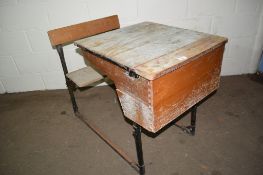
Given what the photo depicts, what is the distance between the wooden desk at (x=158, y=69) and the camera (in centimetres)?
128

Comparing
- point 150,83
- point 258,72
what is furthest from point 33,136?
point 258,72

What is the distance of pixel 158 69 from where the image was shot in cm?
122

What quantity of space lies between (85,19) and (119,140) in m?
1.44

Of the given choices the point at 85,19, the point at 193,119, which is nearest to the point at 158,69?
the point at 193,119

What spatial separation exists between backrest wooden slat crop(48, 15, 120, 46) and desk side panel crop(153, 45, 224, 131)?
3.74 feet

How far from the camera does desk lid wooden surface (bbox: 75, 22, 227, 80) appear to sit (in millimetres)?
1279

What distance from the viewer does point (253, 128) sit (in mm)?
2189

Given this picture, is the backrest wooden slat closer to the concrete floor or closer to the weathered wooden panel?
the concrete floor

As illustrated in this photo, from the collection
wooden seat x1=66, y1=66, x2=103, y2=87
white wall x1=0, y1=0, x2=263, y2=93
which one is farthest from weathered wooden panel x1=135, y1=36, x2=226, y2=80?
white wall x1=0, y1=0, x2=263, y2=93

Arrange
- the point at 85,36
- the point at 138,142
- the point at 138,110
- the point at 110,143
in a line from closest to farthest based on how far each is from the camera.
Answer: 1. the point at 138,110
2. the point at 138,142
3. the point at 110,143
4. the point at 85,36

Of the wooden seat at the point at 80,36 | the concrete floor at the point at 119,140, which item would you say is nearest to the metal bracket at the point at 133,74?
the wooden seat at the point at 80,36

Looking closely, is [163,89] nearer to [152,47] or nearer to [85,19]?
[152,47]

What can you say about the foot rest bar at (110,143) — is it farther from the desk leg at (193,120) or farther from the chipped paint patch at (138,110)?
the desk leg at (193,120)

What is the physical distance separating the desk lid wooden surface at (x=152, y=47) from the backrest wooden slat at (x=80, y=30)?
1.12 feet
